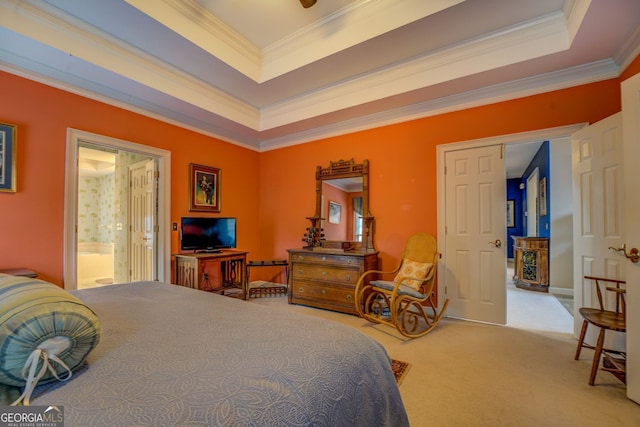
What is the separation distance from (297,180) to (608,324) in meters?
3.89

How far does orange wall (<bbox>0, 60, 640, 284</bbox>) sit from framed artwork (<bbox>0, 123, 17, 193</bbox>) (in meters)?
0.06

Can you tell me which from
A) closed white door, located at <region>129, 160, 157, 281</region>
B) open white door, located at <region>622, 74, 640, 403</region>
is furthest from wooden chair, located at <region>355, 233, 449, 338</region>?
closed white door, located at <region>129, 160, 157, 281</region>

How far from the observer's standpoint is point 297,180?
4.66 m

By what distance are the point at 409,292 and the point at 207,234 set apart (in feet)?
9.31

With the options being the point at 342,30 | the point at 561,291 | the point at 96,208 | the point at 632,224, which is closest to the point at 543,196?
the point at 561,291

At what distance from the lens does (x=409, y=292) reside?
9.14 feet

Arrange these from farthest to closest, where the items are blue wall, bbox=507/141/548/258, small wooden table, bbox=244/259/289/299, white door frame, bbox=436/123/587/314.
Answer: blue wall, bbox=507/141/548/258 < small wooden table, bbox=244/259/289/299 < white door frame, bbox=436/123/587/314

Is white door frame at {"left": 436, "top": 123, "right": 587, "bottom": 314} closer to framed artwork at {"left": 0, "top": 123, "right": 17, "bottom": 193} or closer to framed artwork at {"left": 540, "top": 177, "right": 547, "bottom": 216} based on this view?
framed artwork at {"left": 540, "top": 177, "right": 547, "bottom": 216}

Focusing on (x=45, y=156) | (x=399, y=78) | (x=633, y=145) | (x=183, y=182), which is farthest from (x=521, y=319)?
(x=45, y=156)

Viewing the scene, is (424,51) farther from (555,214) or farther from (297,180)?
(555,214)

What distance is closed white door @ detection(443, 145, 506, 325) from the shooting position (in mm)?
3139

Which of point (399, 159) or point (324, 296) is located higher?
point (399, 159)

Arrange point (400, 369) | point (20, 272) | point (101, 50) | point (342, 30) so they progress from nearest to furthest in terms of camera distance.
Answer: point (400, 369)
point (20, 272)
point (101, 50)
point (342, 30)

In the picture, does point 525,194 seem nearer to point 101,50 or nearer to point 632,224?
point 632,224
